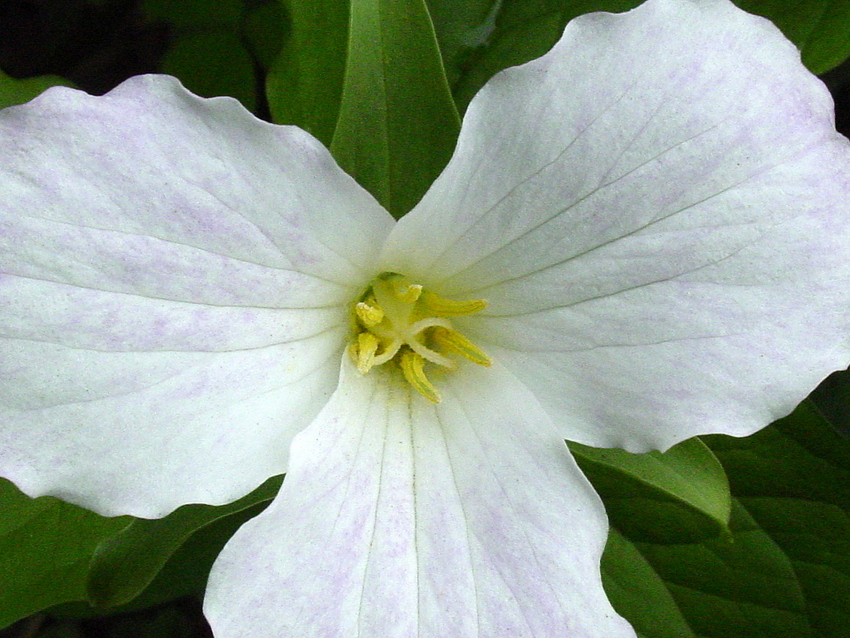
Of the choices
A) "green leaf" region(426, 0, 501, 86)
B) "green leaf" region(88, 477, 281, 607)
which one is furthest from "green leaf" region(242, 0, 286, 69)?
"green leaf" region(88, 477, 281, 607)

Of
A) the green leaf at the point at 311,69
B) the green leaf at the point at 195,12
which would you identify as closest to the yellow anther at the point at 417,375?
the green leaf at the point at 311,69

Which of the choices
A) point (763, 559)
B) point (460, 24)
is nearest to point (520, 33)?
point (460, 24)

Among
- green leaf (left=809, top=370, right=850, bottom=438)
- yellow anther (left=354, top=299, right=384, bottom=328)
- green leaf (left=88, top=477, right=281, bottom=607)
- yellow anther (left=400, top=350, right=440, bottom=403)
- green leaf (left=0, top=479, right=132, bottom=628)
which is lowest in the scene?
green leaf (left=0, top=479, right=132, bottom=628)

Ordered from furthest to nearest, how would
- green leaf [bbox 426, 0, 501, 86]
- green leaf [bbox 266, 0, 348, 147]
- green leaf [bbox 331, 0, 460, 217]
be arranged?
green leaf [bbox 426, 0, 501, 86]
green leaf [bbox 266, 0, 348, 147]
green leaf [bbox 331, 0, 460, 217]

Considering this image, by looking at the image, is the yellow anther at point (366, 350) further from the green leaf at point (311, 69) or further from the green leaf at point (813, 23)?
the green leaf at point (813, 23)

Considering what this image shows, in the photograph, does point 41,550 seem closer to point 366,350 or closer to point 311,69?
point 366,350

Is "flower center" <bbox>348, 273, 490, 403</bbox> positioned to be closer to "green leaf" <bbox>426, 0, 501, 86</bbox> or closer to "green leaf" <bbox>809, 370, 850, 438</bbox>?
"green leaf" <bbox>426, 0, 501, 86</bbox>

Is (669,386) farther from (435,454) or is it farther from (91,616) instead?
(91,616)
